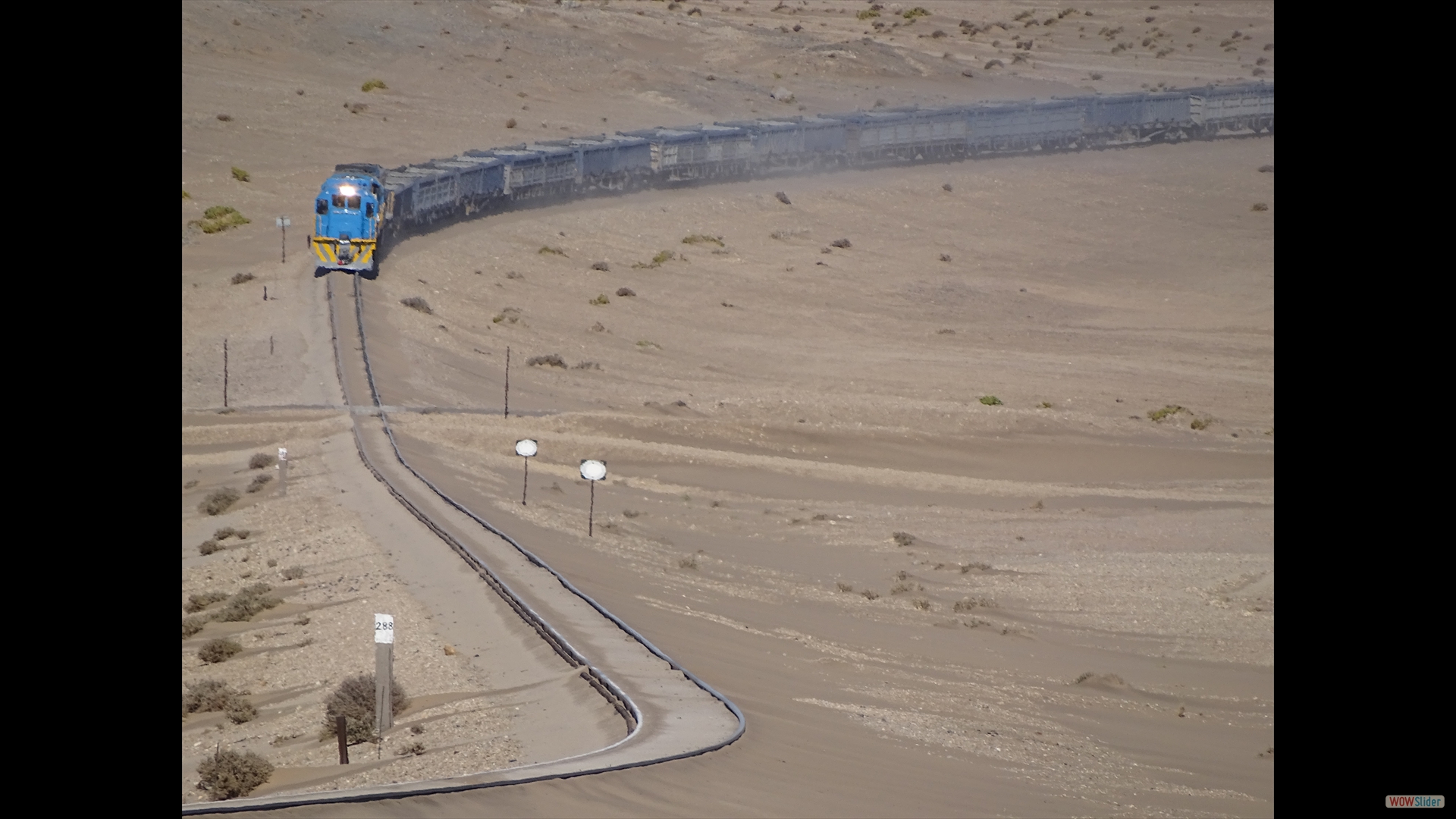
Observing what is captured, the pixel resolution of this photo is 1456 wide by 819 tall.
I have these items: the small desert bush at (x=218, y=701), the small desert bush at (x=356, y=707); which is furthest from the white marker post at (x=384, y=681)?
the small desert bush at (x=218, y=701)

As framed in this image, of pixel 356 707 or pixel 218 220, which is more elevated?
pixel 218 220

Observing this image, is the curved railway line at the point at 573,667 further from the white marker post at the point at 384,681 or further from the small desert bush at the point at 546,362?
the small desert bush at the point at 546,362

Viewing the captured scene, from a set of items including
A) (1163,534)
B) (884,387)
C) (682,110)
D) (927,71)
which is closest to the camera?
(1163,534)

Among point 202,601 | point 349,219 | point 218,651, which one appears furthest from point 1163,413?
point 218,651

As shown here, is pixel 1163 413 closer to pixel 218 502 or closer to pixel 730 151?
pixel 218 502
